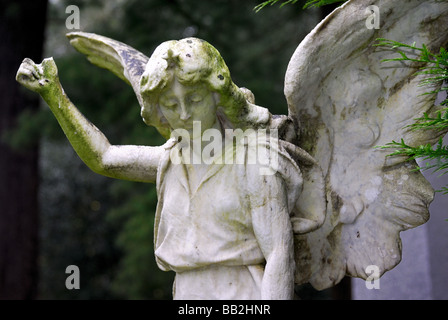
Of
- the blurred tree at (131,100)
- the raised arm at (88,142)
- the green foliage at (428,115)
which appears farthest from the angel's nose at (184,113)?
the blurred tree at (131,100)

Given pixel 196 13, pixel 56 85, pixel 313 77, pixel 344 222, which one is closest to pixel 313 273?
pixel 344 222

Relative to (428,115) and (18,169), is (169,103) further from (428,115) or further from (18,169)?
(18,169)

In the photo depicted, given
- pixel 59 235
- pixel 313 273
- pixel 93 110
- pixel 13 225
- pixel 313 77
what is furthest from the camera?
pixel 59 235

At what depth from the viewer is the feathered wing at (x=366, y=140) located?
3072 millimetres

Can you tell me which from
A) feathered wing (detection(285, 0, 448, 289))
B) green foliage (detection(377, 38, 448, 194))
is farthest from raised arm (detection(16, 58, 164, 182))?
green foliage (detection(377, 38, 448, 194))

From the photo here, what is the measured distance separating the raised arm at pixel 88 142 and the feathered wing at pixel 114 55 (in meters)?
0.32

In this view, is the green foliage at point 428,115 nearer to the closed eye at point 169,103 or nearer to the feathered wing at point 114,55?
the closed eye at point 169,103

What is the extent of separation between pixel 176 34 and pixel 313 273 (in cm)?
463

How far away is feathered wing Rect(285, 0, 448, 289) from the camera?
3.07 meters

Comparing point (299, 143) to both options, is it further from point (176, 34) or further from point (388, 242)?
point (176, 34)

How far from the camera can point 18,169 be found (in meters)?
7.80

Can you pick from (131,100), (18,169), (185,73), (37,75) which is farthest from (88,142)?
(18,169)

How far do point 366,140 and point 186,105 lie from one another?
875 millimetres

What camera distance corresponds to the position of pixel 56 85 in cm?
304
